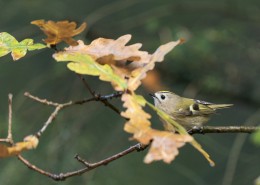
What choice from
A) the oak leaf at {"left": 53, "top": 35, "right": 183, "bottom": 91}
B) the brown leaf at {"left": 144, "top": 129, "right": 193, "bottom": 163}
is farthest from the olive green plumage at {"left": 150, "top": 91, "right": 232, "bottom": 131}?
the brown leaf at {"left": 144, "top": 129, "right": 193, "bottom": 163}

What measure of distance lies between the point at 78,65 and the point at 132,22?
3082 millimetres

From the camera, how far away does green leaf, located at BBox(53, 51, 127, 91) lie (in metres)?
1.12

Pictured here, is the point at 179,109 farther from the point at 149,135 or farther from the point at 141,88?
the point at 141,88

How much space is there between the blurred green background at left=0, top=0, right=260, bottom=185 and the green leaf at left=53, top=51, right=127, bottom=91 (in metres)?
2.21

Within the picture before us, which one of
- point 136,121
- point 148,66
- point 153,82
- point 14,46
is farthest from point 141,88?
point 136,121

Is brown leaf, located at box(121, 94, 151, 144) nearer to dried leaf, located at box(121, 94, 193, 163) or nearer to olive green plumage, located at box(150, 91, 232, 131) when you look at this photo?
dried leaf, located at box(121, 94, 193, 163)

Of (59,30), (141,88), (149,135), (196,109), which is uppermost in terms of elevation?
(59,30)

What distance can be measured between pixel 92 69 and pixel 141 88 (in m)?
3.16

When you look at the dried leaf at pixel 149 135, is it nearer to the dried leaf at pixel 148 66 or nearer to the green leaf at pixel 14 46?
the dried leaf at pixel 148 66

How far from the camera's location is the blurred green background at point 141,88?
12.0 ft

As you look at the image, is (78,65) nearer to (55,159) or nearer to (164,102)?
(164,102)

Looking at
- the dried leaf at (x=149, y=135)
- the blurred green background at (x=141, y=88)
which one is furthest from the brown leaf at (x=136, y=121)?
the blurred green background at (x=141, y=88)

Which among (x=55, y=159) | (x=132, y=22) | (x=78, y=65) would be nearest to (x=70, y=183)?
(x=55, y=159)

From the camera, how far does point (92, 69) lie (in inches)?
44.6
